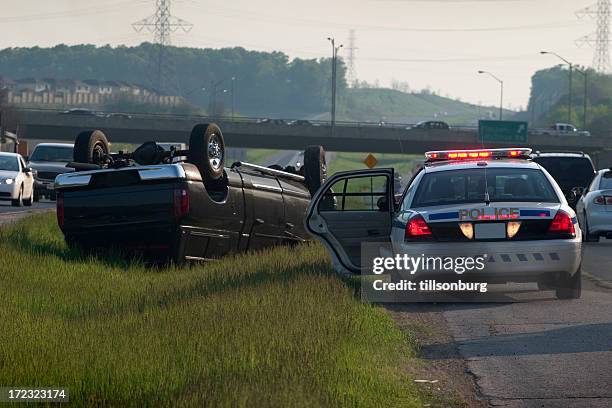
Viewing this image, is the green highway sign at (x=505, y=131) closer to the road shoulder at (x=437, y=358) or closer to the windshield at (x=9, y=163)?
the windshield at (x=9, y=163)

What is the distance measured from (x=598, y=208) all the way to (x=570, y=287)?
10.8 meters

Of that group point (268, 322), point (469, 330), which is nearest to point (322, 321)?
point (268, 322)

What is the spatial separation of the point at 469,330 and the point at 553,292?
10.8 ft

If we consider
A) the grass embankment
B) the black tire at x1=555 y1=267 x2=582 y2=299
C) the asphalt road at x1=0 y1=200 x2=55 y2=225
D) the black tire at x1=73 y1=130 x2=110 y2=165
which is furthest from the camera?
the asphalt road at x1=0 y1=200 x2=55 y2=225

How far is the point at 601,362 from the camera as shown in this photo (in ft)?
31.8

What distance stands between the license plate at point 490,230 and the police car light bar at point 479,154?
5.45ft

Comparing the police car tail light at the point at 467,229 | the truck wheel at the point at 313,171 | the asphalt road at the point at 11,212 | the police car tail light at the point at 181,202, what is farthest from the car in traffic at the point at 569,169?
the police car tail light at the point at 467,229

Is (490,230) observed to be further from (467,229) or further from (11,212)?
(11,212)

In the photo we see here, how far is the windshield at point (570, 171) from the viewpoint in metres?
29.5

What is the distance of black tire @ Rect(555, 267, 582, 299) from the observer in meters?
13.7

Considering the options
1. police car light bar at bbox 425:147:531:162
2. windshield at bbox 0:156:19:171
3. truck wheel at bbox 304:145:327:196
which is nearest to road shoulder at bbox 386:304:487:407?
police car light bar at bbox 425:147:531:162

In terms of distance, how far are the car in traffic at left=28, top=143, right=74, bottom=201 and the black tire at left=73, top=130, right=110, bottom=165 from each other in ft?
70.2

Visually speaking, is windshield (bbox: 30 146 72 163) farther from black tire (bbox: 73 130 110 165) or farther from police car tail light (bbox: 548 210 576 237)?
police car tail light (bbox: 548 210 576 237)

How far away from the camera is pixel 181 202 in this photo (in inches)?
644
